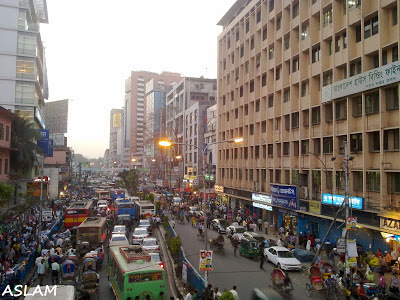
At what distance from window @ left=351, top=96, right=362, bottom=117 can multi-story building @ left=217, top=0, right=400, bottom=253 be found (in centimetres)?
8

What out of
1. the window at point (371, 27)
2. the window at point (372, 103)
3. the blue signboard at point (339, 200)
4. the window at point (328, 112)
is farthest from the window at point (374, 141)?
the window at point (371, 27)

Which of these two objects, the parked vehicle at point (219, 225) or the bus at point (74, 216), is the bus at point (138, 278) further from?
the bus at point (74, 216)

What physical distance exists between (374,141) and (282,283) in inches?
552

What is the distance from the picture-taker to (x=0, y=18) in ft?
173

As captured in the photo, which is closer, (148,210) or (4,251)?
(4,251)

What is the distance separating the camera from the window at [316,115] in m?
32.9

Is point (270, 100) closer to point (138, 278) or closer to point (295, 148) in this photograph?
point (295, 148)

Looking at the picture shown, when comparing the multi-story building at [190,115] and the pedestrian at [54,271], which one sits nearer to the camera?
the pedestrian at [54,271]

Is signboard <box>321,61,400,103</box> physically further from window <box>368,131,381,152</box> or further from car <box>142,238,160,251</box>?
car <box>142,238,160,251</box>

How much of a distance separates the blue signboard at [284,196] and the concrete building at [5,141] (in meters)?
27.3

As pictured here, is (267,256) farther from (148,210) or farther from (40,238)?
(148,210)

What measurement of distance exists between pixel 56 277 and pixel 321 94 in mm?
25344

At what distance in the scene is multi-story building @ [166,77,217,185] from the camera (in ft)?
268

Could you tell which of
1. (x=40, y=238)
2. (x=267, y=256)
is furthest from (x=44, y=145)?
(x=267, y=256)
